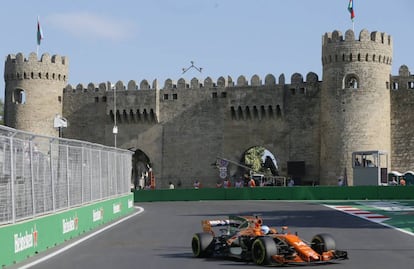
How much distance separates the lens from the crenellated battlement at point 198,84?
51875mm

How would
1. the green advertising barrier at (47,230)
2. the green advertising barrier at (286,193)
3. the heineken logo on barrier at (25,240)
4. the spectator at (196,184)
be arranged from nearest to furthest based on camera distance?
the green advertising barrier at (47,230), the heineken logo on barrier at (25,240), the green advertising barrier at (286,193), the spectator at (196,184)

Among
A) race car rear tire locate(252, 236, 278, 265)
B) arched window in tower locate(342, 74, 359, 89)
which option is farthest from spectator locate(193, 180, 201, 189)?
race car rear tire locate(252, 236, 278, 265)

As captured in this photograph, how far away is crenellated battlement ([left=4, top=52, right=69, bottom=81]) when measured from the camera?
185ft

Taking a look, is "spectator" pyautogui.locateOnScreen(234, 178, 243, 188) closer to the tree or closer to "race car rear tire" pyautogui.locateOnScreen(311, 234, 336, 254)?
"race car rear tire" pyautogui.locateOnScreen(311, 234, 336, 254)

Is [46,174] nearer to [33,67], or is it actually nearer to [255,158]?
[33,67]

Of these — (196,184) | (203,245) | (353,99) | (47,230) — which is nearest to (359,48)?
(353,99)

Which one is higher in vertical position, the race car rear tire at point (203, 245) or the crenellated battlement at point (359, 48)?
the crenellated battlement at point (359, 48)

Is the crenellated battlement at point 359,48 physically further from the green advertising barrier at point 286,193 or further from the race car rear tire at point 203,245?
the race car rear tire at point 203,245

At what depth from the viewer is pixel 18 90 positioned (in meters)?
57.5

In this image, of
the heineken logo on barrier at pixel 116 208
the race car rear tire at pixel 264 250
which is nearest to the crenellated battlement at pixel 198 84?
the heineken logo on barrier at pixel 116 208

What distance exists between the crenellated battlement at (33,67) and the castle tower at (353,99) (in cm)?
2014

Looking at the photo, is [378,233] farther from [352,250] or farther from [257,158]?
[257,158]

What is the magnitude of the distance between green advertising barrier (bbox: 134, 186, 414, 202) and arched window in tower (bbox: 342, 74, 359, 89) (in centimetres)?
863

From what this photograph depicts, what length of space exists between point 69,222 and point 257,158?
78.8m
